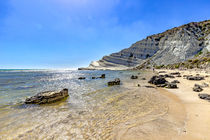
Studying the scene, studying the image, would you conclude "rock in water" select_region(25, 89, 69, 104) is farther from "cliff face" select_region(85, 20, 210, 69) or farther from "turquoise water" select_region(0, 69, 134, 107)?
"cliff face" select_region(85, 20, 210, 69)

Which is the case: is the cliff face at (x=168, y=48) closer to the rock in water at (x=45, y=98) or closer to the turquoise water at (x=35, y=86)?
the turquoise water at (x=35, y=86)

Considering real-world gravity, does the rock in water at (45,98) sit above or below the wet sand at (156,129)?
above

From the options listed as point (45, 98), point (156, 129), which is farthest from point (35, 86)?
point (156, 129)

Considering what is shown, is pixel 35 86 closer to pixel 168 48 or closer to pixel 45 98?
pixel 45 98

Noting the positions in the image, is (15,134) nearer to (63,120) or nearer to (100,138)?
(63,120)

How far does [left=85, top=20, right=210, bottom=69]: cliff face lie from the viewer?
7925 centimetres

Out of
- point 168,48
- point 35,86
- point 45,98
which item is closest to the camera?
point 45,98

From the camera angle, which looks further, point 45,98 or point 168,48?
point 168,48

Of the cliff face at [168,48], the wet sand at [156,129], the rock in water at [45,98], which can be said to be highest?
the cliff face at [168,48]

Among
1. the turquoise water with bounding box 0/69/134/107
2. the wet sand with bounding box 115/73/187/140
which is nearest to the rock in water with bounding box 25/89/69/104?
the turquoise water with bounding box 0/69/134/107

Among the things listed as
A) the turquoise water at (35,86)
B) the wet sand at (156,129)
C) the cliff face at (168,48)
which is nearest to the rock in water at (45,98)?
the turquoise water at (35,86)

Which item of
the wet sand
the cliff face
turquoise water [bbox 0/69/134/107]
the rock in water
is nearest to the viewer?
the wet sand

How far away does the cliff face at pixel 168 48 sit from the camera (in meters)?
79.2

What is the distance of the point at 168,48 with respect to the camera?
9600 centimetres
